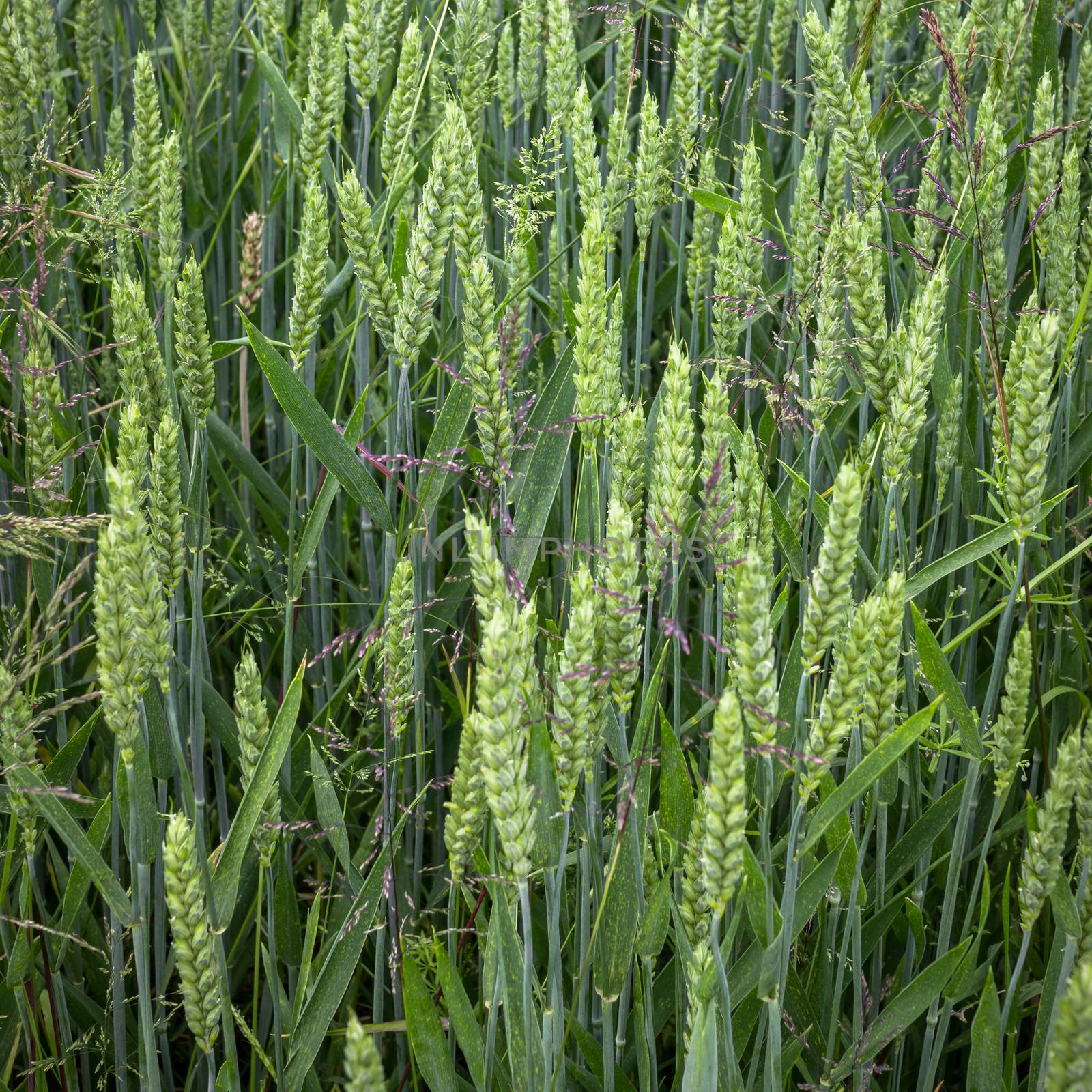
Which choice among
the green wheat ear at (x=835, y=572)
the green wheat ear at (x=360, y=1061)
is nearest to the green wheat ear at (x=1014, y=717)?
the green wheat ear at (x=835, y=572)

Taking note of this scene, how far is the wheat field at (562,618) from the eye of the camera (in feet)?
2.61

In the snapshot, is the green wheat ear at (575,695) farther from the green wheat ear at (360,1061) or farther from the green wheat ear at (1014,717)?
the green wheat ear at (1014,717)

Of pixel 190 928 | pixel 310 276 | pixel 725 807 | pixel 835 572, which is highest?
pixel 310 276

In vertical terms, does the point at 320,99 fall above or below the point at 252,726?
above

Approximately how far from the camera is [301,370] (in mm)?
1249

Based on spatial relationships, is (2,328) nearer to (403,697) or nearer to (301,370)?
(301,370)

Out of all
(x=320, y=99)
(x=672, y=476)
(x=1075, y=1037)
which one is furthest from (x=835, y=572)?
(x=320, y=99)

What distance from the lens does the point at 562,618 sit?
3.81ft

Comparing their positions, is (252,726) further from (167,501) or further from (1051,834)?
(1051,834)

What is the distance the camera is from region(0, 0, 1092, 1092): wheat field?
2.61ft

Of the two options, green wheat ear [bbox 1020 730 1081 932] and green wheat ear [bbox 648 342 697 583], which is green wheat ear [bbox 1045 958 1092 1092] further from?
green wheat ear [bbox 648 342 697 583]

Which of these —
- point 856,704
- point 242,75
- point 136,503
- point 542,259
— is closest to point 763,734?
point 856,704

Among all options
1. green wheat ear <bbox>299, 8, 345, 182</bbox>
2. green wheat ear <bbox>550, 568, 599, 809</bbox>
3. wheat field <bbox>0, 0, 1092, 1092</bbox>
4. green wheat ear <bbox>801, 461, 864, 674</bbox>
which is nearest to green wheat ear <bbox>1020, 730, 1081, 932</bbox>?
wheat field <bbox>0, 0, 1092, 1092</bbox>

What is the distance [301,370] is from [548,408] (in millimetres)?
323
